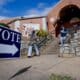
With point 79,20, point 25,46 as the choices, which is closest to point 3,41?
point 25,46

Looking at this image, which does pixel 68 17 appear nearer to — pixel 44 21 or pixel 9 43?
pixel 44 21

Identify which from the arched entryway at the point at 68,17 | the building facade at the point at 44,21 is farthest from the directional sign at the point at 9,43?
the arched entryway at the point at 68,17

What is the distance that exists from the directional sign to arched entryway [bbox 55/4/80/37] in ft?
72.6

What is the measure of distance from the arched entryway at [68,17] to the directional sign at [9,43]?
2211 cm

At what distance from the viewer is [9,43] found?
356 cm

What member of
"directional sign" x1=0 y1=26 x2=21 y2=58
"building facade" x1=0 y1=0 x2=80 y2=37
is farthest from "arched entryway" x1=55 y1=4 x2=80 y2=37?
"directional sign" x1=0 y1=26 x2=21 y2=58

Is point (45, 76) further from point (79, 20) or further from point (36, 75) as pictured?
point (79, 20)

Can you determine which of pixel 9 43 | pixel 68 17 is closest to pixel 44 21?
pixel 68 17

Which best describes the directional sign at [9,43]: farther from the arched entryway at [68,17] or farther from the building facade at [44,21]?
the arched entryway at [68,17]

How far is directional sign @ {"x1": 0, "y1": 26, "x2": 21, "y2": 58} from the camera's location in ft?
11.1

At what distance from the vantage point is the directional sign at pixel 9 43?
11.1ft

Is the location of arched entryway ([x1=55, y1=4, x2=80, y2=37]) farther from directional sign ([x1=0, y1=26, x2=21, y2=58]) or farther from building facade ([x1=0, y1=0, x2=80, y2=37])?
directional sign ([x1=0, y1=26, x2=21, y2=58])

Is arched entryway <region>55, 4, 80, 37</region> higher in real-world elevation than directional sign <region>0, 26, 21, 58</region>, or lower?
higher

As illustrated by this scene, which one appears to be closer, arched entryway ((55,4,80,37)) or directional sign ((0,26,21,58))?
directional sign ((0,26,21,58))
